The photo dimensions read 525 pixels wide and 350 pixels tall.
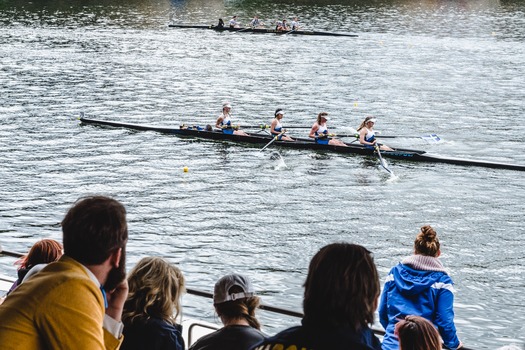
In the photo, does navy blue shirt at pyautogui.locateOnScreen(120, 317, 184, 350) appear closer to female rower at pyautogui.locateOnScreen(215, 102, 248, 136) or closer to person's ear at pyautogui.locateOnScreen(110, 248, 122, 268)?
person's ear at pyautogui.locateOnScreen(110, 248, 122, 268)

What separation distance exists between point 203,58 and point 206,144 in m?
19.0

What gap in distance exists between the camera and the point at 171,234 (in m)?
15.7

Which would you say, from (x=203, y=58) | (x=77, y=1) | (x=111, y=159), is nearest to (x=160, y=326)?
(x=111, y=159)

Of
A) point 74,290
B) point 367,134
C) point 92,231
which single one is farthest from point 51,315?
point 367,134

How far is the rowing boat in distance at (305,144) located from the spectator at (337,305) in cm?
1783

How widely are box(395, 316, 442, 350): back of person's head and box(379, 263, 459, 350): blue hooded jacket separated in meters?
2.01

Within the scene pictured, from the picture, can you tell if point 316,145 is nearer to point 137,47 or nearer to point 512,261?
point 512,261

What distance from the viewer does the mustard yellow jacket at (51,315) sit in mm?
2855

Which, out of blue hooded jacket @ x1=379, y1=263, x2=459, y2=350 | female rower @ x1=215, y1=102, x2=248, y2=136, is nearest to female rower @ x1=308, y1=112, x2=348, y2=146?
female rower @ x1=215, y1=102, x2=248, y2=136

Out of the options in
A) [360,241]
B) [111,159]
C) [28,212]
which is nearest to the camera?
[360,241]

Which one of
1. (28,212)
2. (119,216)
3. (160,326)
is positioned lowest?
(28,212)

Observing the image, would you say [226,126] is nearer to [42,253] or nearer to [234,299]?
[42,253]

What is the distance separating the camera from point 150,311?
4.31 meters

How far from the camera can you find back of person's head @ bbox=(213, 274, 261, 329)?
415 centimetres
